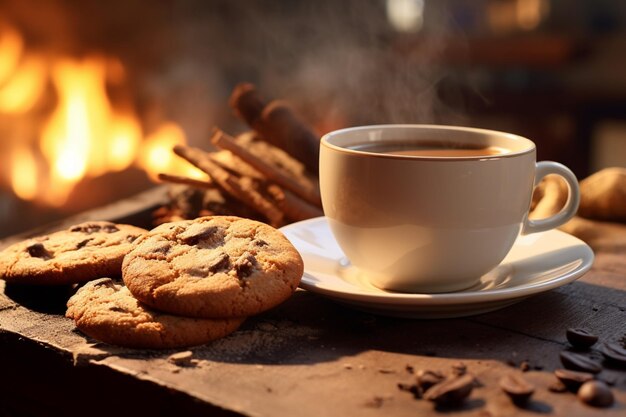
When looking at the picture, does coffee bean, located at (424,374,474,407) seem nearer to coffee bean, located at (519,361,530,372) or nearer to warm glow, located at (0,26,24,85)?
coffee bean, located at (519,361,530,372)

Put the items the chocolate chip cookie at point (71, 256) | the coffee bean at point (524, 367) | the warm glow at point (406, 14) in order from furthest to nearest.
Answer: the warm glow at point (406, 14) < the chocolate chip cookie at point (71, 256) < the coffee bean at point (524, 367)

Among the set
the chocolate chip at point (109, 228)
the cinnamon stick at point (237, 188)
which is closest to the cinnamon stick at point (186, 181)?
the cinnamon stick at point (237, 188)

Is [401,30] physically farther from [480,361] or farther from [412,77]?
[480,361]

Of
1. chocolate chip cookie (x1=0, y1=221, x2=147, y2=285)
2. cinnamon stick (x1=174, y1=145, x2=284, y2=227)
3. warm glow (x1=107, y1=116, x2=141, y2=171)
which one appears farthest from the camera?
warm glow (x1=107, y1=116, x2=141, y2=171)

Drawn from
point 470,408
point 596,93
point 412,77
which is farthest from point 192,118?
point 470,408

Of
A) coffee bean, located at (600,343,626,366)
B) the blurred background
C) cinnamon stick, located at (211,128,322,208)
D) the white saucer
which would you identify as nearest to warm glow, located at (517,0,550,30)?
the blurred background

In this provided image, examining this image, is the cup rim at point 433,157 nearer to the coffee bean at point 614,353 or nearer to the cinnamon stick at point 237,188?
the coffee bean at point 614,353
